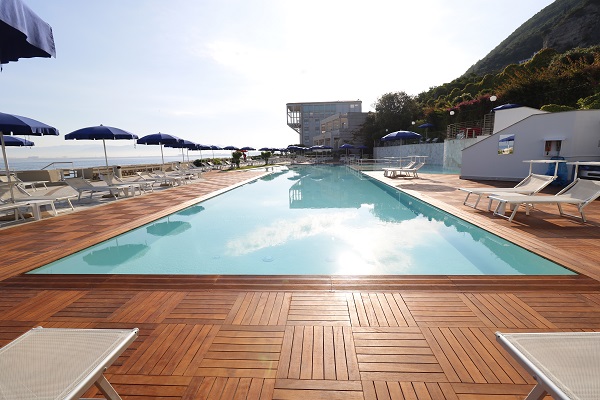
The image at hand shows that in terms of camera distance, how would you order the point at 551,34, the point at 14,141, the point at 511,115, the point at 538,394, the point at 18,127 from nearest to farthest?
the point at 538,394
the point at 18,127
the point at 14,141
the point at 511,115
the point at 551,34

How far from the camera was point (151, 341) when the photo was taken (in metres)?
2.09

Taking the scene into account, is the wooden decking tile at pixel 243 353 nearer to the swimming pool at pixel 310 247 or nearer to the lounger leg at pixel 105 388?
the lounger leg at pixel 105 388

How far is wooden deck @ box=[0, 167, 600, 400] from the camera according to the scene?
5.51 ft

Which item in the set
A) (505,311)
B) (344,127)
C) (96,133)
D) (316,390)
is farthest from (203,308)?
(344,127)

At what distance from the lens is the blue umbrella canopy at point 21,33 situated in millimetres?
1922

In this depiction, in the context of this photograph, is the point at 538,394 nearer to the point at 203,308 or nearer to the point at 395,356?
the point at 395,356

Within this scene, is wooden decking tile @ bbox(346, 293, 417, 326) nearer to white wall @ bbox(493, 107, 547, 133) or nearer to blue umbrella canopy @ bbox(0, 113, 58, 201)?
blue umbrella canopy @ bbox(0, 113, 58, 201)

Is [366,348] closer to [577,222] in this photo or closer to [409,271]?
[409,271]

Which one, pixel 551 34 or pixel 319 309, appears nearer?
pixel 319 309

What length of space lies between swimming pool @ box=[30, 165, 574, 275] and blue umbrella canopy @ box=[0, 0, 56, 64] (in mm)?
2529

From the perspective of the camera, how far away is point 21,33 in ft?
7.16

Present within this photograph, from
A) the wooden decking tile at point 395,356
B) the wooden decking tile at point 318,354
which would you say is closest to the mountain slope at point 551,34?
the wooden decking tile at point 395,356

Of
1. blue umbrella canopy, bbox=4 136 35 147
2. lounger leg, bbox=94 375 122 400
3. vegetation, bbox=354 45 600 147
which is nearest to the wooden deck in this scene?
lounger leg, bbox=94 375 122 400

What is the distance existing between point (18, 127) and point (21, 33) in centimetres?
539
